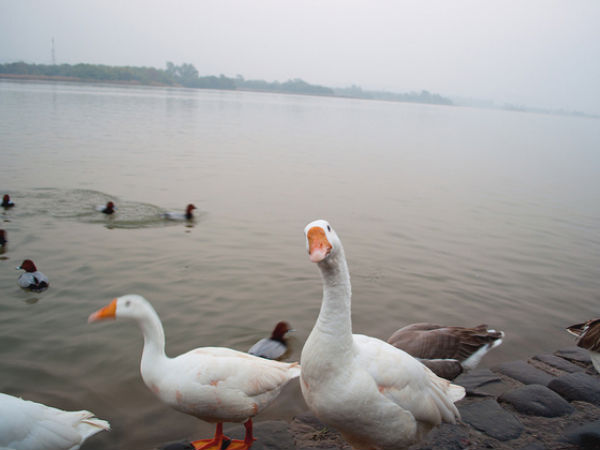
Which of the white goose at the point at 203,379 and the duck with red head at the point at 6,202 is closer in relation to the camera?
the white goose at the point at 203,379

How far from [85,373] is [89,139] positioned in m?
18.9

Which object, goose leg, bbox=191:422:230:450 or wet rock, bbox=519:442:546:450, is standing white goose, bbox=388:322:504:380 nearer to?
wet rock, bbox=519:442:546:450

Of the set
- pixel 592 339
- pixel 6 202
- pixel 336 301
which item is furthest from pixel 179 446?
pixel 6 202

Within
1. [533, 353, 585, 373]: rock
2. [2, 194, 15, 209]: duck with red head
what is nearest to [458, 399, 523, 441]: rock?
[533, 353, 585, 373]: rock

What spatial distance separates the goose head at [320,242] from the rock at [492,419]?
8.76 feet

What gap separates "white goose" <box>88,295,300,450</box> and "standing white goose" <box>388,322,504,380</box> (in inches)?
64.8

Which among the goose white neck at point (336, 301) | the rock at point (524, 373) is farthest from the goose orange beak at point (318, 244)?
the rock at point (524, 373)

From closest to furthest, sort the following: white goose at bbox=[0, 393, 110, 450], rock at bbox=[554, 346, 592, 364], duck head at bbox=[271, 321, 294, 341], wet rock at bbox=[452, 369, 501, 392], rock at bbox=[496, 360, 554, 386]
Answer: white goose at bbox=[0, 393, 110, 450] → wet rock at bbox=[452, 369, 501, 392] → rock at bbox=[496, 360, 554, 386] → duck head at bbox=[271, 321, 294, 341] → rock at bbox=[554, 346, 592, 364]

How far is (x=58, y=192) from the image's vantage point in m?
12.4

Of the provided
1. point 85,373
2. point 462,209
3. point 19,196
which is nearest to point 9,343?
point 85,373

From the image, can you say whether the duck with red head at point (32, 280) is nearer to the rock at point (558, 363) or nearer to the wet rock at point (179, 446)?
the wet rock at point (179, 446)

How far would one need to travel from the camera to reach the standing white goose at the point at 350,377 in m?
3.09

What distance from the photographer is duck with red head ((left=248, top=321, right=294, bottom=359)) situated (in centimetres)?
555

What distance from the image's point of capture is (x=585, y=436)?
4125mm
